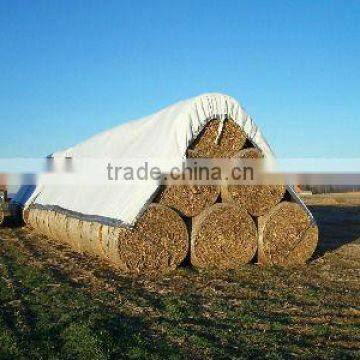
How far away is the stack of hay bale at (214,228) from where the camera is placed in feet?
34.9

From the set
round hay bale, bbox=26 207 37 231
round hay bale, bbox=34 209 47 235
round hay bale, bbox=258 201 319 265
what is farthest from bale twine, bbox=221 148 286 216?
round hay bale, bbox=26 207 37 231

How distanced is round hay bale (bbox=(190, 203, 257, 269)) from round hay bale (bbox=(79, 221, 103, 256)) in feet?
6.56

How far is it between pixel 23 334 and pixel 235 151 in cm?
643

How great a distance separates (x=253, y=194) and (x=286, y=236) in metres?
1.10

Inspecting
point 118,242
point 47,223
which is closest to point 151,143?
point 118,242

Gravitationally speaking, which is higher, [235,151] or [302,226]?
[235,151]

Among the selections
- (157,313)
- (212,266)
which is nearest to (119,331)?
(157,313)

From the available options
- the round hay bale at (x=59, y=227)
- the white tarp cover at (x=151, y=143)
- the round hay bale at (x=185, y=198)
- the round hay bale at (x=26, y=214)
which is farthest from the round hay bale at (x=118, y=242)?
the round hay bale at (x=26, y=214)

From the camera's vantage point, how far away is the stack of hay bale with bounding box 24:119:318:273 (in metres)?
10.6

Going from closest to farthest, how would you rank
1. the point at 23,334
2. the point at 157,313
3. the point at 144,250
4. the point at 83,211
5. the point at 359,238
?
the point at 23,334 < the point at 157,313 < the point at 144,250 < the point at 83,211 < the point at 359,238

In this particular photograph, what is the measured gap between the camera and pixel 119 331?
653 centimetres

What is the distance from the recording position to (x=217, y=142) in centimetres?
1150

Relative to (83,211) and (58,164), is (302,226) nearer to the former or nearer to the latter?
(83,211)

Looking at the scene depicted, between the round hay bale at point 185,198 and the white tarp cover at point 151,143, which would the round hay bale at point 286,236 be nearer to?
the white tarp cover at point 151,143
